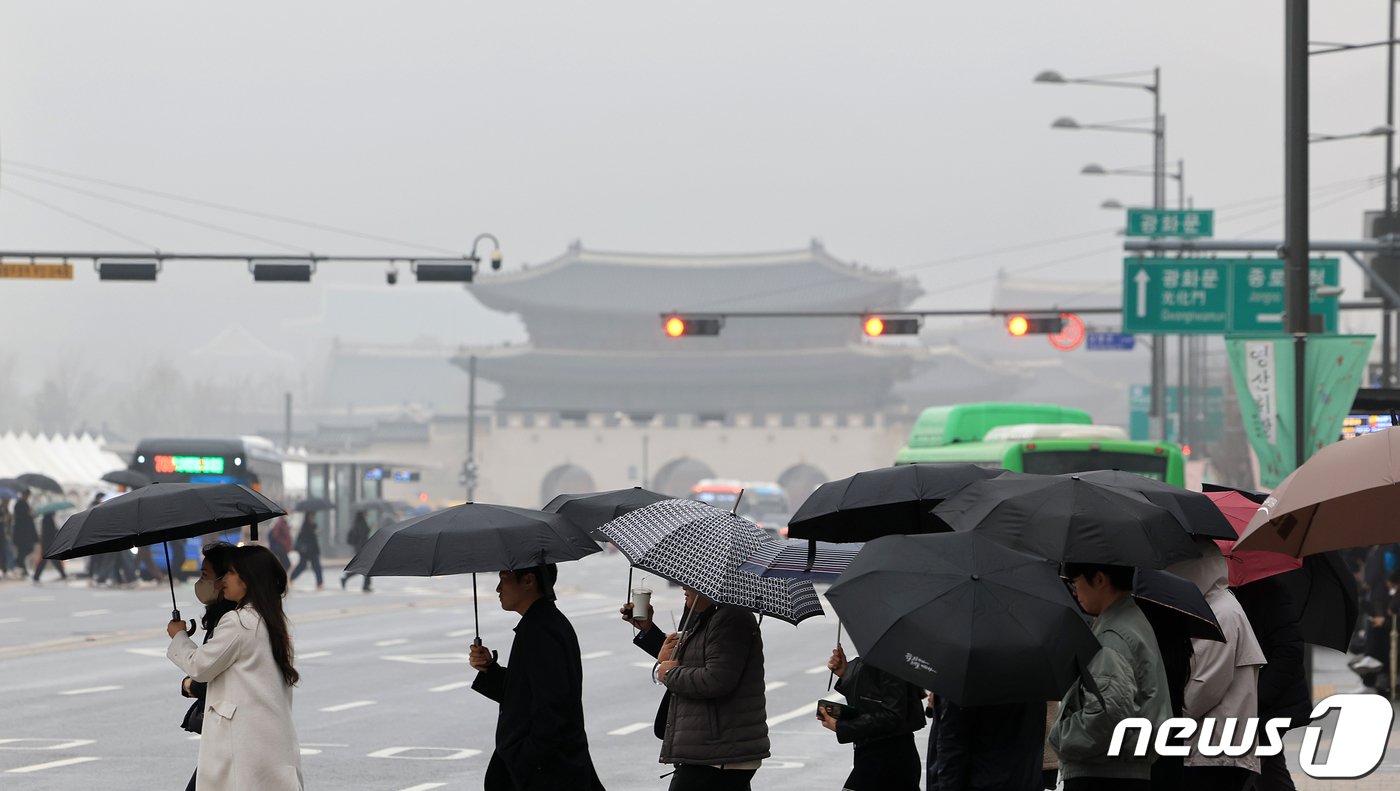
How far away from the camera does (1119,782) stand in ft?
20.8

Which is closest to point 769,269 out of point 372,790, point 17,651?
point 17,651

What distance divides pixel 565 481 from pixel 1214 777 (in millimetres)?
91235

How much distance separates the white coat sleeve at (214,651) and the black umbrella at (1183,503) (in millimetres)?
3318

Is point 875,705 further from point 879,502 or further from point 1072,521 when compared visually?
point 879,502

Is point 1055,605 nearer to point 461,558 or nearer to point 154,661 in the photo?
point 461,558

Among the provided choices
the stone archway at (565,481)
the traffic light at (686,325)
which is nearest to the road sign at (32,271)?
the traffic light at (686,325)

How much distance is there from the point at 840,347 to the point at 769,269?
4.93 meters

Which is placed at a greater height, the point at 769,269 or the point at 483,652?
the point at 769,269

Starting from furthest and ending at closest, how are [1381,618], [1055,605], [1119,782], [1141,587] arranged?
[1381,618] → [1141,587] → [1119,782] → [1055,605]

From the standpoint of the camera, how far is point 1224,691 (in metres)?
7.14

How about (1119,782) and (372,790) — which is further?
(372,790)

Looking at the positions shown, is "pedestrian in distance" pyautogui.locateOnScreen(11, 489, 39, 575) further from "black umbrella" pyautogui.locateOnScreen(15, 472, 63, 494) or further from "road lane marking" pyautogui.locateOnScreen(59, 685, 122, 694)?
"road lane marking" pyautogui.locateOnScreen(59, 685, 122, 694)

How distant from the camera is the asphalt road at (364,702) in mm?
11703

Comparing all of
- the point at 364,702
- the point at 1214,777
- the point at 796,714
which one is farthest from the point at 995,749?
the point at 364,702
